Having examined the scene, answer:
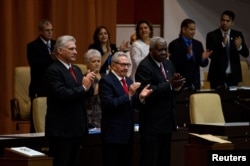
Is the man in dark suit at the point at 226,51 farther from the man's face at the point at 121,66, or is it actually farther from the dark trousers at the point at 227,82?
the man's face at the point at 121,66

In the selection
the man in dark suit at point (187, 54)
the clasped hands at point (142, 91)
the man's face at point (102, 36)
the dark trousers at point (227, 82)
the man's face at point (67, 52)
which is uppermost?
the man's face at point (102, 36)

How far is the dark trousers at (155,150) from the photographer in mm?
7195

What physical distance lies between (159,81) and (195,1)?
561cm

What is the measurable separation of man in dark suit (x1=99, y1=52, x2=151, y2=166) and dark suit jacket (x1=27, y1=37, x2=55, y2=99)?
1825 millimetres

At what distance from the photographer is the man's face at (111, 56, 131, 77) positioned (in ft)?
23.1

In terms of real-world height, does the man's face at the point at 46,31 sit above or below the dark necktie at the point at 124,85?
above

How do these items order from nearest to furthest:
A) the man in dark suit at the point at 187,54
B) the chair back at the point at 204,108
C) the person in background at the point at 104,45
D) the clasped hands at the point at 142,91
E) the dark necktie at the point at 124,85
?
the clasped hands at the point at 142,91 → the dark necktie at the point at 124,85 → the chair back at the point at 204,108 → the person in background at the point at 104,45 → the man in dark suit at the point at 187,54

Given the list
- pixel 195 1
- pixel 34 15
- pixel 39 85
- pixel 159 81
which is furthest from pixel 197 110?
pixel 195 1

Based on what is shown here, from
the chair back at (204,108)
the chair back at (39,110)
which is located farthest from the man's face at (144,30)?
the chair back at (39,110)

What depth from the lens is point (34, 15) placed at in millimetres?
10781

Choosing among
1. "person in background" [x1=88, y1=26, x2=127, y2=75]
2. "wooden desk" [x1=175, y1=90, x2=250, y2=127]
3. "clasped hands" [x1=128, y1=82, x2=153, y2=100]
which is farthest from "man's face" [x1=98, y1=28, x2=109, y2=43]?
"clasped hands" [x1=128, y1=82, x2=153, y2=100]

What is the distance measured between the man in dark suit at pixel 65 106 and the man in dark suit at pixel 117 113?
0.93 feet

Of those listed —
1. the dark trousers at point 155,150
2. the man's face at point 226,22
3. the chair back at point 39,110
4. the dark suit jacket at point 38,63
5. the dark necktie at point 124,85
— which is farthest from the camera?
the man's face at point 226,22

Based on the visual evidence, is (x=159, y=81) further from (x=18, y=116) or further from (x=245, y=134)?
(x=18, y=116)
